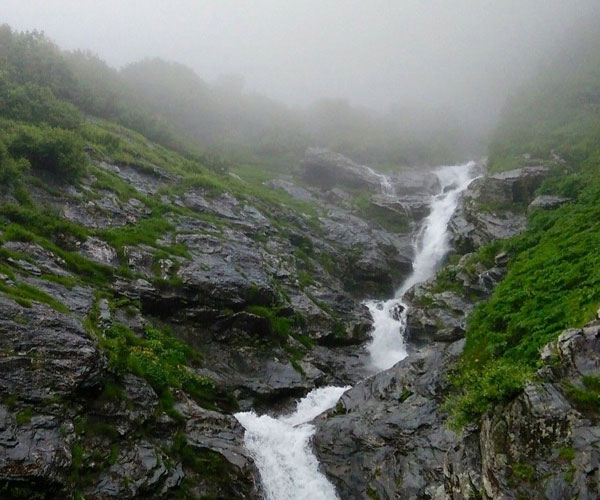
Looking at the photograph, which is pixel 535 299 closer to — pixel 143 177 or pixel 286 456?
pixel 286 456

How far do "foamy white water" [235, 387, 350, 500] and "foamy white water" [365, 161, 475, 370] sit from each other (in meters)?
9.00

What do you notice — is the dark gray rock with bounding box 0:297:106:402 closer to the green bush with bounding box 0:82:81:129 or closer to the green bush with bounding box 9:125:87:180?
the green bush with bounding box 9:125:87:180

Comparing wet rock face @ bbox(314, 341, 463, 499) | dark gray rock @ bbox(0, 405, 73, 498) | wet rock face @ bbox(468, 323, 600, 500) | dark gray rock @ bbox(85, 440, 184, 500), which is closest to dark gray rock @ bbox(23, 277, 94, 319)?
dark gray rock @ bbox(0, 405, 73, 498)

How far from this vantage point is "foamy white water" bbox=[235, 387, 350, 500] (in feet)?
53.5

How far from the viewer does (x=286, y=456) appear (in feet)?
57.5

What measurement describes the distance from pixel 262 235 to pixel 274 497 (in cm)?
2055

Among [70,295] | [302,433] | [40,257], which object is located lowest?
[302,433]

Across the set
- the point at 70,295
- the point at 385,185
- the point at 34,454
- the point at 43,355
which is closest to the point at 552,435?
the point at 34,454

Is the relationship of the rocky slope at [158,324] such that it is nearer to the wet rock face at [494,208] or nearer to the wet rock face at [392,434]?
the wet rock face at [392,434]

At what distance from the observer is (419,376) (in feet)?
64.1

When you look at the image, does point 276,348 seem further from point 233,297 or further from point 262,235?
point 262,235

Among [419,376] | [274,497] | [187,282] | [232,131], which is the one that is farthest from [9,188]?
[232,131]

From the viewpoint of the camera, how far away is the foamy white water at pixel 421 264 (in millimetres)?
28625

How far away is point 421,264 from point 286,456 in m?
26.3
